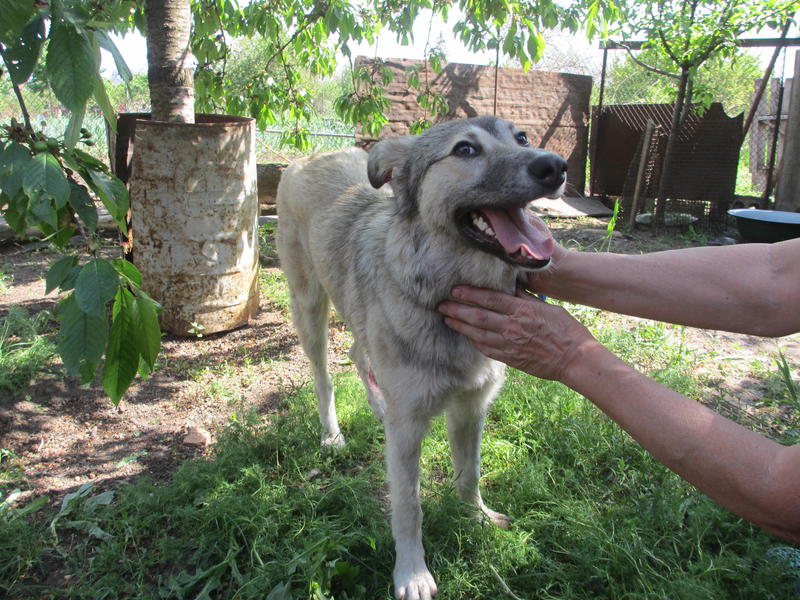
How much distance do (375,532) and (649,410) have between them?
1.26 m

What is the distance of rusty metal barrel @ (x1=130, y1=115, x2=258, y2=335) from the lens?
3.96 meters

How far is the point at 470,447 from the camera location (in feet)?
8.32

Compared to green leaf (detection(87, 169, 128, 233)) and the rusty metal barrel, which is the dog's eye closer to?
green leaf (detection(87, 169, 128, 233))

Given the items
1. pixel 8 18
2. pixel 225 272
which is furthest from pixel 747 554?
pixel 225 272

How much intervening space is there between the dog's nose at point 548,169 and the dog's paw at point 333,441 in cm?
183

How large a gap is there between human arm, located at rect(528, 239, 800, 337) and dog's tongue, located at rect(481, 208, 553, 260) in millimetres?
365

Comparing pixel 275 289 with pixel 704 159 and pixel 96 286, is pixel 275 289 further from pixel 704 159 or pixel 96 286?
pixel 704 159

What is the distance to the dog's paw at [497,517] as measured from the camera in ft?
7.96

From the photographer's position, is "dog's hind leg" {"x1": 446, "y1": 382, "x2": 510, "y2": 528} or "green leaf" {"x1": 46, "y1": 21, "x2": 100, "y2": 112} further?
"dog's hind leg" {"x1": 446, "y1": 382, "x2": 510, "y2": 528}

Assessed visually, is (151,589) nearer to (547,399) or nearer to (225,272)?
(547,399)

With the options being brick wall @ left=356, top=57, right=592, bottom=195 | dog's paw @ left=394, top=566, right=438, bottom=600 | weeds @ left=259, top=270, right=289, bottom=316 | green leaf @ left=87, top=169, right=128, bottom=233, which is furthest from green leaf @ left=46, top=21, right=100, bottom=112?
brick wall @ left=356, top=57, right=592, bottom=195

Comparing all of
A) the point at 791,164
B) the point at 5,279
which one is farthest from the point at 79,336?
the point at 791,164

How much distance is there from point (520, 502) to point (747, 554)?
885 millimetres

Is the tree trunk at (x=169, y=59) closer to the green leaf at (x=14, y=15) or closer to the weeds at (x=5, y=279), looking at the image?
the weeds at (x=5, y=279)
